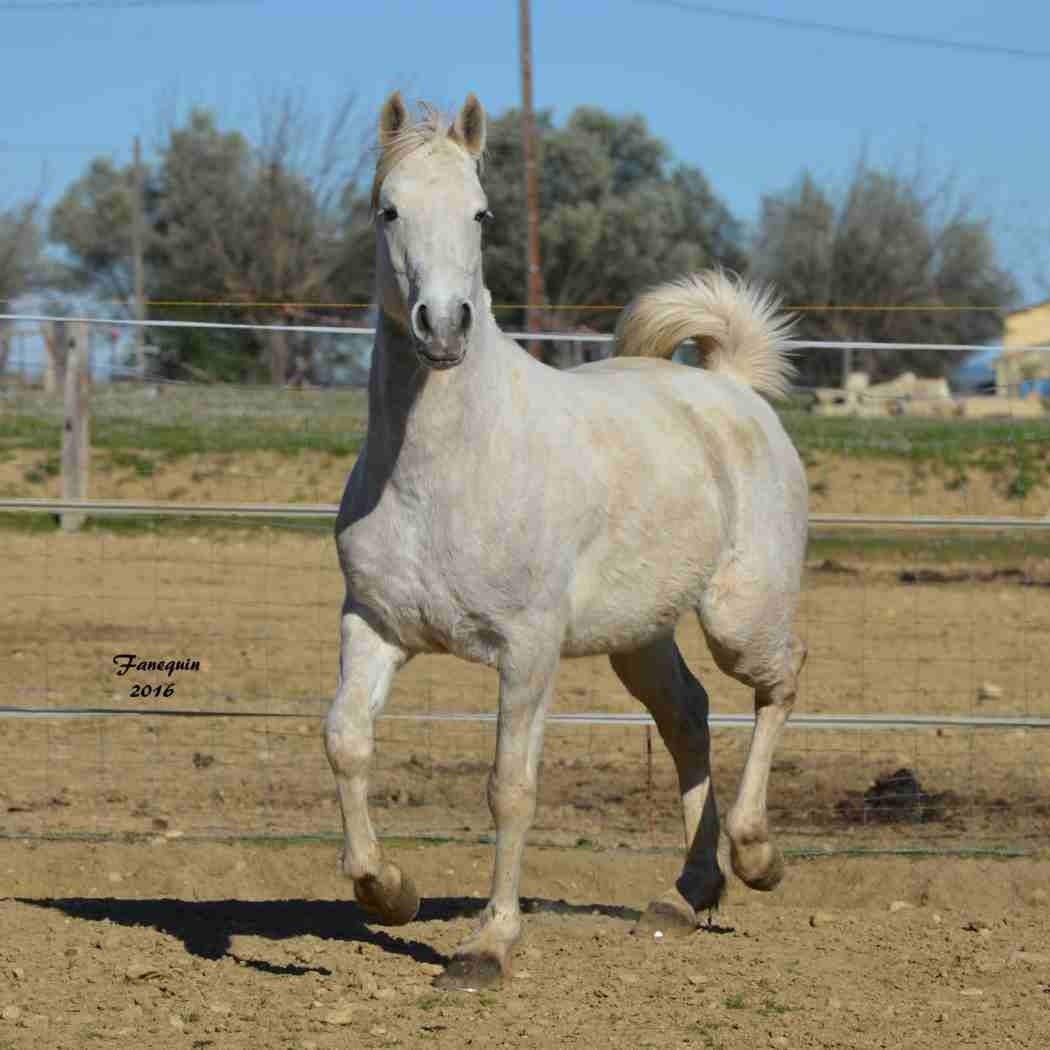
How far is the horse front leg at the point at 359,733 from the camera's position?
187 inches

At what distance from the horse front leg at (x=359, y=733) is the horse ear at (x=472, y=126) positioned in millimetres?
1322

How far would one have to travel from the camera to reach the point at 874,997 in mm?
4789

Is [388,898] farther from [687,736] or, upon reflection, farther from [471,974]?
[687,736]

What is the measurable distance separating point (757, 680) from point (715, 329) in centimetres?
142

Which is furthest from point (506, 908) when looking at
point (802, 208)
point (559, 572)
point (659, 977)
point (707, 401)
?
point (802, 208)

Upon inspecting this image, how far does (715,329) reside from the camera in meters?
6.61

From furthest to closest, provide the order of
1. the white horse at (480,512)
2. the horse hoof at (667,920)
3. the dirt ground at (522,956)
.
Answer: the horse hoof at (667,920)
the white horse at (480,512)
the dirt ground at (522,956)

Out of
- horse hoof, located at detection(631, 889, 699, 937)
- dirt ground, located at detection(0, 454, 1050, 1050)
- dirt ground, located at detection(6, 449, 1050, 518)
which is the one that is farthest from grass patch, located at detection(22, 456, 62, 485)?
horse hoof, located at detection(631, 889, 699, 937)

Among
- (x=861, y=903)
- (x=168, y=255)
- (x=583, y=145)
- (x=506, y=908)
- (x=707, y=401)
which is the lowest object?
(x=861, y=903)

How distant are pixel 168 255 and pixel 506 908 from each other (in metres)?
38.7

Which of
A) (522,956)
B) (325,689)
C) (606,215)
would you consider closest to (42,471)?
(325,689)

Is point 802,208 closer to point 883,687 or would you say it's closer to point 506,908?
point 883,687

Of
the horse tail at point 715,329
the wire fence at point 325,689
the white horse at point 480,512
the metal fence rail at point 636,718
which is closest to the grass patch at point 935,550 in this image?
the wire fence at point 325,689

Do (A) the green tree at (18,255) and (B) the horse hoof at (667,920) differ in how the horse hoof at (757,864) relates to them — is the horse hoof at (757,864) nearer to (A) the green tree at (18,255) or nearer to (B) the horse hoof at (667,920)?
(B) the horse hoof at (667,920)
